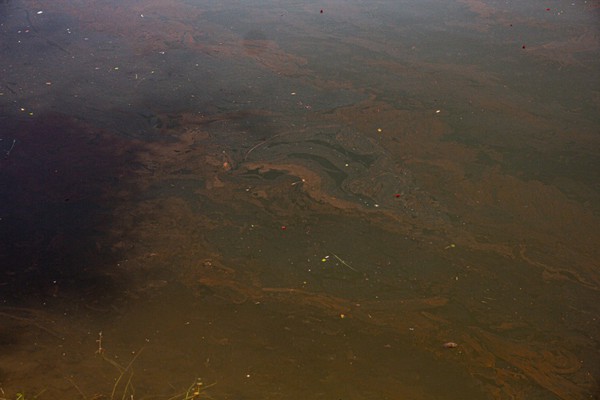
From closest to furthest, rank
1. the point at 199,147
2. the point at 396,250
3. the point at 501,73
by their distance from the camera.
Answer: the point at 396,250 < the point at 199,147 < the point at 501,73

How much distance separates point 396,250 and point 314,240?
1.40 feet

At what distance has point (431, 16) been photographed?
5.58 m

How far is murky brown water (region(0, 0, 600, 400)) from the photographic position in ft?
7.52

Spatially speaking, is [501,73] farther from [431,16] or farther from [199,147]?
[199,147]

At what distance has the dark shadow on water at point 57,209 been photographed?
2.62m

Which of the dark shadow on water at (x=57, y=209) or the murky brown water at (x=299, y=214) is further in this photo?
the dark shadow on water at (x=57, y=209)

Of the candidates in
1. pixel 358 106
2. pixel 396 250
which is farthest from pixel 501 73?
pixel 396 250

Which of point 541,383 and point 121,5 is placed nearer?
point 541,383

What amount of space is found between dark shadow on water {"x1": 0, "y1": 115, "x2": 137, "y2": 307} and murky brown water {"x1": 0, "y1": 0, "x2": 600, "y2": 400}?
0.05 feet

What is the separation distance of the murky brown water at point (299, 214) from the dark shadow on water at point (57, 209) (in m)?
0.01

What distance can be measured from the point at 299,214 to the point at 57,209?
134cm

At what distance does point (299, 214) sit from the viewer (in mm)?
3094

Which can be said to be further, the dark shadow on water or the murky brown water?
the dark shadow on water

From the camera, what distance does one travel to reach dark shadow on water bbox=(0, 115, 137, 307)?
262 centimetres
